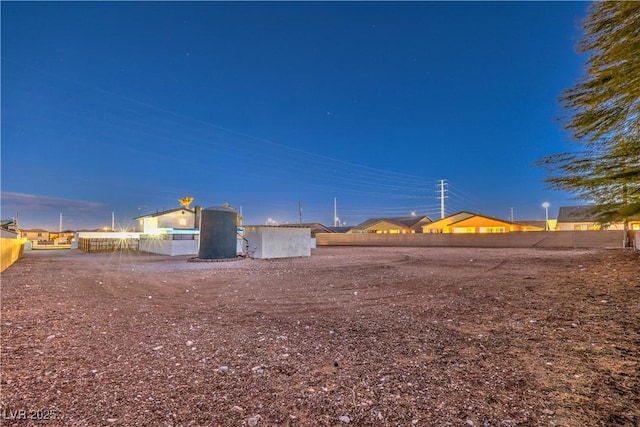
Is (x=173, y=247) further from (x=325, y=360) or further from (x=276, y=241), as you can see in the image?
(x=325, y=360)

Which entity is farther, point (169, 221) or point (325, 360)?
point (169, 221)

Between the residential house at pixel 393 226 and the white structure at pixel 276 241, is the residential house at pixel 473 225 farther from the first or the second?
the white structure at pixel 276 241

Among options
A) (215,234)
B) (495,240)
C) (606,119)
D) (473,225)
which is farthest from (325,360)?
(473,225)

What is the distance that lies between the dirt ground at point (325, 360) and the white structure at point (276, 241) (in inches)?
411

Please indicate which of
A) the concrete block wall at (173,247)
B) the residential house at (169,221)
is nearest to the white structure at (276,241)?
the concrete block wall at (173,247)

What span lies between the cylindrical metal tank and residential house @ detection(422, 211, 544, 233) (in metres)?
31.2

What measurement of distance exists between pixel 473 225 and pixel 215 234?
3230 cm

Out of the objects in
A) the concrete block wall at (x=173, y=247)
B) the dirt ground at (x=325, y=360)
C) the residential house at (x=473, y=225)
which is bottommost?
the dirt ground at (x=325, y=360)

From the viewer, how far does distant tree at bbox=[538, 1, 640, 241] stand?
5.43 m

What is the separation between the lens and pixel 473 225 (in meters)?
36.9

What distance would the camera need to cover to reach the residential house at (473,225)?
35.8 metres

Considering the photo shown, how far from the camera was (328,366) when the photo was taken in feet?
9.65

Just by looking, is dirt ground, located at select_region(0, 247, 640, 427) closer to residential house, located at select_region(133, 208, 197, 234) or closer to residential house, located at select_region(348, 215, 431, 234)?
residential house, located at select_region(133, 208, 197, 234)

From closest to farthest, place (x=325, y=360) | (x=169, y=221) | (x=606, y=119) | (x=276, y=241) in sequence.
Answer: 1. (x=325, y=360)
2. (x=606, y=119)
3. (x=276, y=241)
4. (x=169, y=221)
